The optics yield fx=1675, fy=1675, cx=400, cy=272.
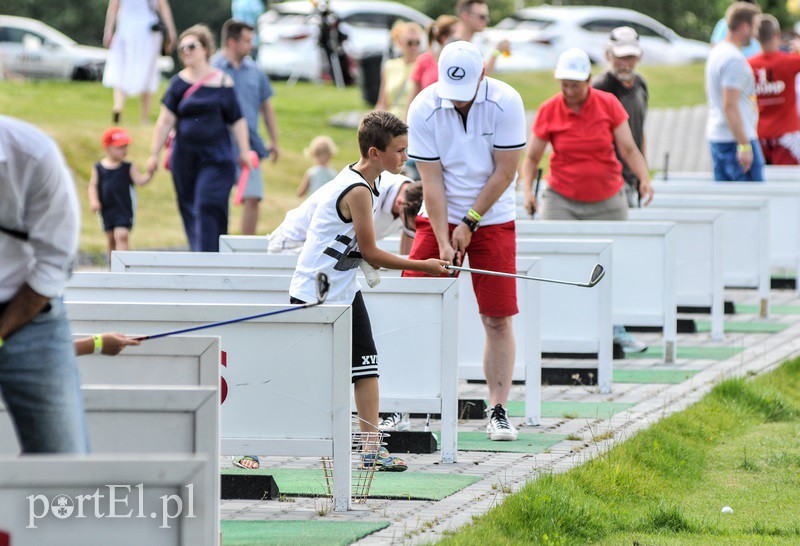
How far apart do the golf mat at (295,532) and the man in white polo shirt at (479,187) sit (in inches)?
85.1

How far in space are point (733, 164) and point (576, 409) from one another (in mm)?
6035

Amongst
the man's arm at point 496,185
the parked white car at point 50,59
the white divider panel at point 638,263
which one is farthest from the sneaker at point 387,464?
the parked white car at point 50,59

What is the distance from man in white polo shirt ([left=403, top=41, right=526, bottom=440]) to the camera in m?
8.36

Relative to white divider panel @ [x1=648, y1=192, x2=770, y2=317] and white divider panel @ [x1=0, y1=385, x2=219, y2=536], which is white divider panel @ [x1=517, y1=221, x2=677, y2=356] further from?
white divider panel @ [x1=0, y1=385, x2=219, y2=536]

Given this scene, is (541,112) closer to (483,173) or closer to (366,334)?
(483,173)

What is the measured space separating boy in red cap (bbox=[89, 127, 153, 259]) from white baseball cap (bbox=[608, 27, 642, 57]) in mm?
4647

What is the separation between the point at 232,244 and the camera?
33.6 ft

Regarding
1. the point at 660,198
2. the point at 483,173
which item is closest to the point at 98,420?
the point at 483,173

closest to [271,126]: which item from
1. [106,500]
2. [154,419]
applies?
[154,419]

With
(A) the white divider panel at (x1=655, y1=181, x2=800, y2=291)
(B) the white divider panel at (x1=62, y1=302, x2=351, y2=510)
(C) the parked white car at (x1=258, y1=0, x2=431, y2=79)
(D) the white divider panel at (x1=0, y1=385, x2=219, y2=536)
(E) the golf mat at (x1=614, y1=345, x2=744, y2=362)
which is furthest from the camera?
(C) the parked white car at (x1=258, y1=0, x2=431, y2=79)

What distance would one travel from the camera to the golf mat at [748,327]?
12.7 m

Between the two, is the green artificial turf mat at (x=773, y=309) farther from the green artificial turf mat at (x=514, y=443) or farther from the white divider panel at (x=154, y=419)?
the white divider panel at (x=154, y=419)

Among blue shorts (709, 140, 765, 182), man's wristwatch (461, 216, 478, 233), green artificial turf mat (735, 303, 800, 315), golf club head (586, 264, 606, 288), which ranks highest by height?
blue shorts (709, 140, 765, 182)

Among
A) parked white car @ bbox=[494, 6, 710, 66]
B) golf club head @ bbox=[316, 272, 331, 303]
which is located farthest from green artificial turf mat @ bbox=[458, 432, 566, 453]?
parked white car @ bbox=[494, 6, 710, 66]
